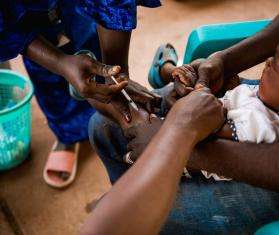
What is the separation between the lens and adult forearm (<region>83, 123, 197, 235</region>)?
2.10ft

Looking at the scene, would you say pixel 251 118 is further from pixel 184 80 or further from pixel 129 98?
pixel 129 98

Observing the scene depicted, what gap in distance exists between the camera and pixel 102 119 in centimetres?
114

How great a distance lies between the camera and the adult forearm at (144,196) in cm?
64

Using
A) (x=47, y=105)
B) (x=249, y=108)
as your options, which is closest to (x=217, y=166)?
(x=249, y=108)

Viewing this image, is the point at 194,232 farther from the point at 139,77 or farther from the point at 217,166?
the point at 139,77

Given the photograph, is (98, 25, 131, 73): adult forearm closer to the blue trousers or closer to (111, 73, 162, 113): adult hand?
(111, 73, 162, 113): adult hand

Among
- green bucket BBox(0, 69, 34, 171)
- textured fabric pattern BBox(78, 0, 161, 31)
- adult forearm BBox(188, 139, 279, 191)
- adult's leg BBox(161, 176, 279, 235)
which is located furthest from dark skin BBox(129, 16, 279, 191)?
green bucket BBox(0, 69, 34, 171)

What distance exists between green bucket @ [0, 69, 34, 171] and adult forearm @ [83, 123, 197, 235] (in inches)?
35.6

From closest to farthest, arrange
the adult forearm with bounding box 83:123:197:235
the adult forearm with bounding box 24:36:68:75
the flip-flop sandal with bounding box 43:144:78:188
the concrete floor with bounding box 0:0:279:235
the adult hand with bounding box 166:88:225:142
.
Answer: the adult forearm with bounding box 83:123:197:235 → the adult hand with bounding box 166:88:225:142 → the adult forearm with bounding box 24:36:68:75 → the concrete floor with bounding box 0:0:279:235 → the flip-flop sandal with bounding box 43:144:78:188

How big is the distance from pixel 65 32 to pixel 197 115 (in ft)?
2.47

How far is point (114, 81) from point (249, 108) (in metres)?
0.36

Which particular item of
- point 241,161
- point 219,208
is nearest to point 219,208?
point 219,208

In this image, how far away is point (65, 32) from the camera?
4.58ft

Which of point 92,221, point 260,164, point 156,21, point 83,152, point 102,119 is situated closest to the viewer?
point 92,221
